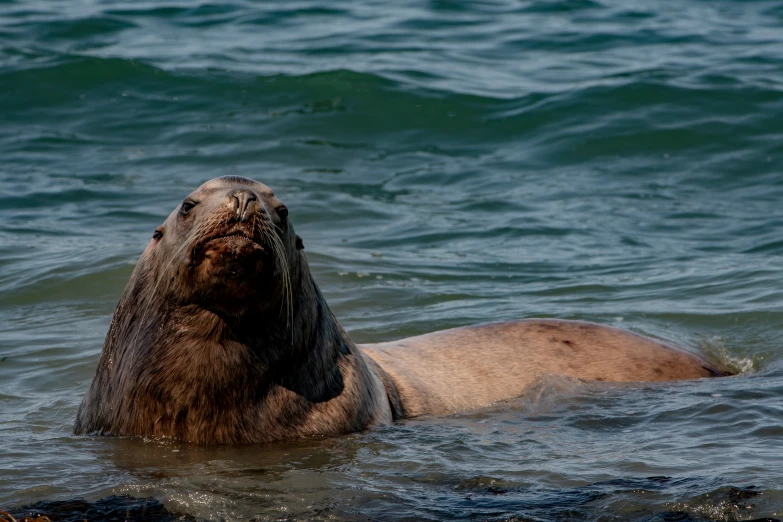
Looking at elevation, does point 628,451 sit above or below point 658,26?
below

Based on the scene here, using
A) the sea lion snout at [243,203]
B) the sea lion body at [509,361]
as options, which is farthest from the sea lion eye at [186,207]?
the sea lion body at [509,361]

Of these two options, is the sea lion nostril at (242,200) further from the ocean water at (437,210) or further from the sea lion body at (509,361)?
the sea lion body at (509,361)

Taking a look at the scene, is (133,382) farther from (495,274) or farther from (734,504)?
(495,274)

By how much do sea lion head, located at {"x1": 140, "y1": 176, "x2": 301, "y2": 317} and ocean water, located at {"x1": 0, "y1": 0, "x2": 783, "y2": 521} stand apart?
0.64m

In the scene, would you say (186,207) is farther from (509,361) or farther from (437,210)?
(437,210)

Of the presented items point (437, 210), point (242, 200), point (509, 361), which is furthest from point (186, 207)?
point (437, 210)

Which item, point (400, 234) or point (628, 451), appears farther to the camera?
point (400, 234)

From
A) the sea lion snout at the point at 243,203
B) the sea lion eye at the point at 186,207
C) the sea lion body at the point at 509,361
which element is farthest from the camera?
the sea lion body at the point at 509,361

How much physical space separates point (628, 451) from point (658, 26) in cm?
1513

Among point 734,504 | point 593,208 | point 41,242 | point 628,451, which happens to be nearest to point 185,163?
point 41,242

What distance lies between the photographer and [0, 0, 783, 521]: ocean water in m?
4.54

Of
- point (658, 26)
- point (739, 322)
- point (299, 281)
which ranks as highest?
point (658, 26)

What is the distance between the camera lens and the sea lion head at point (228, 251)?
178 inches

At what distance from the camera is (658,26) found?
62.4ft
